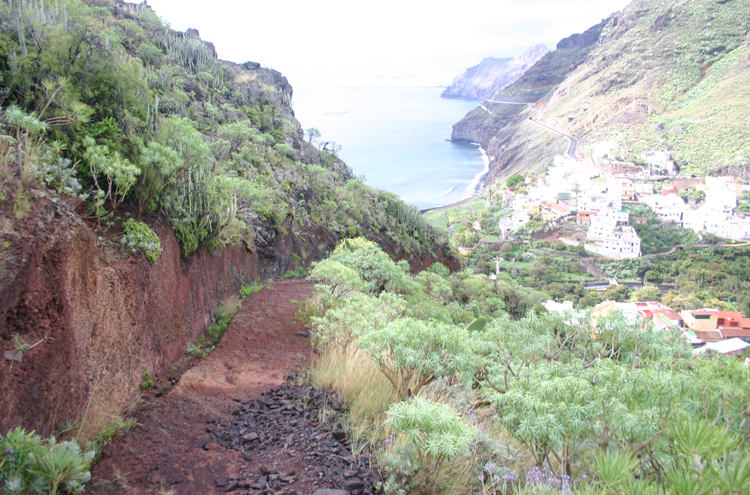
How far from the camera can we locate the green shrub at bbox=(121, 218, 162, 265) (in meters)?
4.39

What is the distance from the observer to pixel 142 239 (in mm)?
4531

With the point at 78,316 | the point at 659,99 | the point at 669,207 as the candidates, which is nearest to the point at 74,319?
the point at 78,316

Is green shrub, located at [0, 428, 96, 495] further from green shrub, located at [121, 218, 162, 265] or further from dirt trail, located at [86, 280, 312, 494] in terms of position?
green shrub, located at [121, 218, 162, 265]

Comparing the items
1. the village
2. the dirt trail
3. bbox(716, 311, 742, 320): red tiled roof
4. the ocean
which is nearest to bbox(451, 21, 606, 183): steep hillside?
the ocean

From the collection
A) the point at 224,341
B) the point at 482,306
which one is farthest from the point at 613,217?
the point at 224,341

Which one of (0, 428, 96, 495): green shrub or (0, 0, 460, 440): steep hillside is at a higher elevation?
(0, 0, 460, 440): steep hillside

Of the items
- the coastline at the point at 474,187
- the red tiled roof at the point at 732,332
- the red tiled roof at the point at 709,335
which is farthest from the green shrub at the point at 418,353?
the coastline at the point at 474,187

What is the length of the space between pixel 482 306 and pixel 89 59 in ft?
39.4

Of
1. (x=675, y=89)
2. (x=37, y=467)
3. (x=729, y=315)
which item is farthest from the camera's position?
(x=675, y=89)

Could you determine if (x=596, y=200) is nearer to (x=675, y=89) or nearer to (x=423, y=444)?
(x=675, y=89)

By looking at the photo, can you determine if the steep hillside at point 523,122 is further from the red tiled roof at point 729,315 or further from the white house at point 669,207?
the red tiled roof at point 729,315

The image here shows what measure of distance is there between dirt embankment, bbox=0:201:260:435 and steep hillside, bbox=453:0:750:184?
90.8 metres

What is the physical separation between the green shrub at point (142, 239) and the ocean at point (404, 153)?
31589 mm

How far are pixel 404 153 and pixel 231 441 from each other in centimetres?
7518
